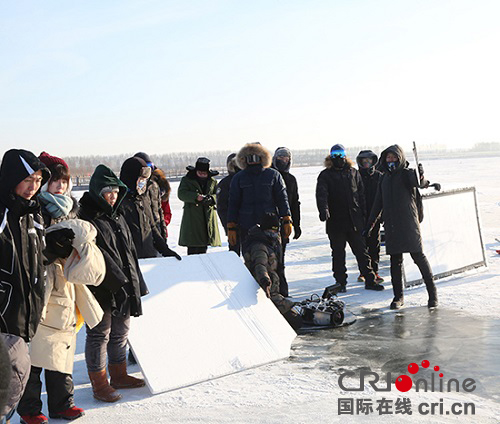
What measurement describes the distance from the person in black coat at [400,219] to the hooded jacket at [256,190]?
1207 millimetres

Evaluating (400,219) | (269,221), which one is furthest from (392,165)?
(269,221)

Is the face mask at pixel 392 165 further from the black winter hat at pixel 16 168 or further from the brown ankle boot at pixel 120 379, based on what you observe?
the black winter hat at pixel 16 168

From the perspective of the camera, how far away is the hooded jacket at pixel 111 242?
4004mm

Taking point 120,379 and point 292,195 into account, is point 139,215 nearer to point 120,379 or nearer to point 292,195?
point 120,379

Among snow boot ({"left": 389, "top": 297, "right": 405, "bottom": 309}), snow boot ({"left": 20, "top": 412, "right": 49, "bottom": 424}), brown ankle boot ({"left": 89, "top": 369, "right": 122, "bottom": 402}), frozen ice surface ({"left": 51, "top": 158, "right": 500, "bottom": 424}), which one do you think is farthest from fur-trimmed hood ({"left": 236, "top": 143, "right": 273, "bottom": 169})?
snow boot ({"left": 20, "top": 412, "right": 49, "bottom": 424})

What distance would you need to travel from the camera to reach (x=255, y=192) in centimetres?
645

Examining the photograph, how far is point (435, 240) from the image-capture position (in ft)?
25.9

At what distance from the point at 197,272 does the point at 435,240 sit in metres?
3.89

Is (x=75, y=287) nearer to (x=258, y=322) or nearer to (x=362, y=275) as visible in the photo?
(x=258, y=322)

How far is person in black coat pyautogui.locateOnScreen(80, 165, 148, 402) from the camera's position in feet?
13.3

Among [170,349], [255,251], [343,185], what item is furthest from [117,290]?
[343,185]

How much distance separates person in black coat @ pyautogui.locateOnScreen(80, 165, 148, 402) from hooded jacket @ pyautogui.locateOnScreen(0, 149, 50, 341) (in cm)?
66

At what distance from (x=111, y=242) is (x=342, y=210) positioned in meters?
4.20

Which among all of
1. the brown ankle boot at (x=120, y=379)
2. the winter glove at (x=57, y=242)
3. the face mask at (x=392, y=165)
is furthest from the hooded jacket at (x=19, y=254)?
the face mask at (x=392, y=165)
